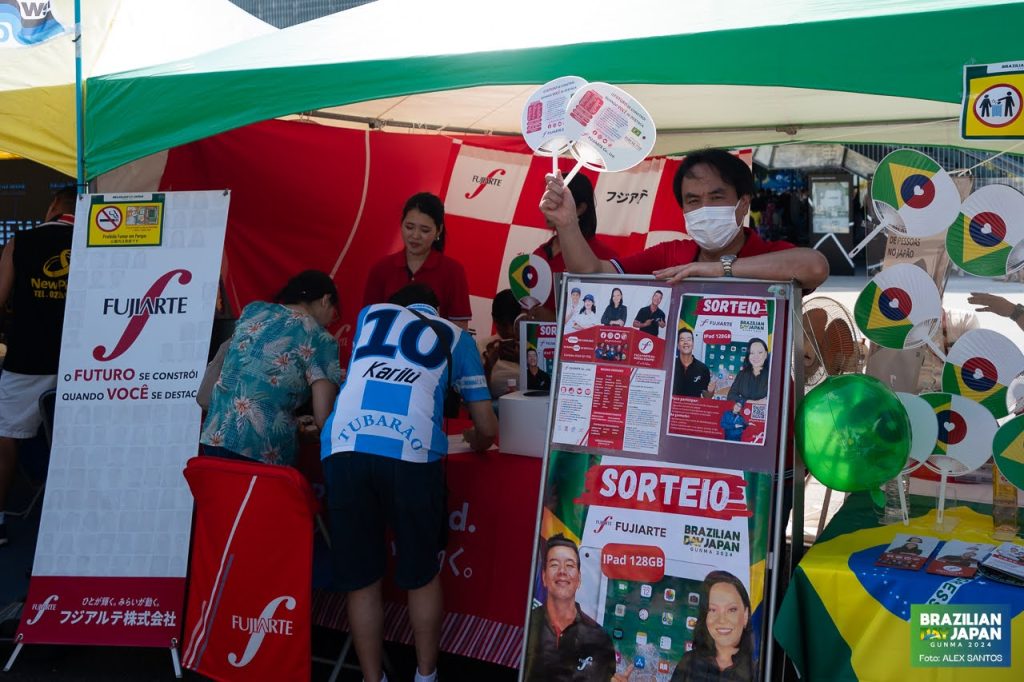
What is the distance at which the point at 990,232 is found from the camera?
2.59m

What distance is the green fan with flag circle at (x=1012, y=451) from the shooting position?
100 inches

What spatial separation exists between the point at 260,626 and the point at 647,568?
129 cm

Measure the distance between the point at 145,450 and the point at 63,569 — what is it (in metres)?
0.50

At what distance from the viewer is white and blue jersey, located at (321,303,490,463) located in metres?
2.90

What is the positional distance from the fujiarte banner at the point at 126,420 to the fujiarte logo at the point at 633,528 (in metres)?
1.65

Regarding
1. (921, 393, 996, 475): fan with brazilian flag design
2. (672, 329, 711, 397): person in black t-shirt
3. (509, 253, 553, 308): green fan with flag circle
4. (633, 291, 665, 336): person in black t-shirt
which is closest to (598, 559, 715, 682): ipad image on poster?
(672, 329, 711, 397): person in black t-shirt

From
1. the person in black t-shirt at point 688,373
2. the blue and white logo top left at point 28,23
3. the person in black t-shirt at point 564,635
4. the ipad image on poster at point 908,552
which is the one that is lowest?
the person in black t-shirt at point 564,635

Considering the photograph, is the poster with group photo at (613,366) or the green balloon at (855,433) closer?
the green balloon at (855,433)

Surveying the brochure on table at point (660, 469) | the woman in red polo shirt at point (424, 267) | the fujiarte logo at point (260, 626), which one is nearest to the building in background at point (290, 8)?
the woman in red polo shirt at point (424, 267)

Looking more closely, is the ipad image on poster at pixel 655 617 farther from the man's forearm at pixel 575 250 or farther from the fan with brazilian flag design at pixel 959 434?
the man's forearm at pixel 575 250

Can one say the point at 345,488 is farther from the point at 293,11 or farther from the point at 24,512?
the point at 293,11

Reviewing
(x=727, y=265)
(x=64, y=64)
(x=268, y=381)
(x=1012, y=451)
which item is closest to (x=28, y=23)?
(x=64, y=64)

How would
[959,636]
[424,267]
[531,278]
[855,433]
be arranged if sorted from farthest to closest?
[424,267] < [531,278] < [855,433] < [959,636]

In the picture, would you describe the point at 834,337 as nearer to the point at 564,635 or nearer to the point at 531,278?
the point at 531,278
